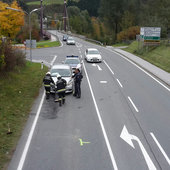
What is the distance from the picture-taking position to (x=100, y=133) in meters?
10.7

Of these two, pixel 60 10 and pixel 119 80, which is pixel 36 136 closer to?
pixel 119 80

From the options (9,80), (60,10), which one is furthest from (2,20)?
(60,10)

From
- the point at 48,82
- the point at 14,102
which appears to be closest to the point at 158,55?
the point at 48,82

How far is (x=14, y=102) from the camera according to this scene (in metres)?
14.5

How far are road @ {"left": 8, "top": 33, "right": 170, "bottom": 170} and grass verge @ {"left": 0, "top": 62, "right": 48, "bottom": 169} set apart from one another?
0.37 meters

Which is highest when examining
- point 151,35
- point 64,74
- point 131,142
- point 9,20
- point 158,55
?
point 9,20

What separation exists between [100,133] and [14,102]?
240 inches

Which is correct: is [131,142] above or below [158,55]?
below

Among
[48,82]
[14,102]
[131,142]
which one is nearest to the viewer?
[131,142]

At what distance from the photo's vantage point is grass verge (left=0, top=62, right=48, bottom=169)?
961 cm

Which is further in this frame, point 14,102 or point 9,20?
point 9,20

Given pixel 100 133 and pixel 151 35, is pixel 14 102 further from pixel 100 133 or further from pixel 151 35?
pixel 151 35

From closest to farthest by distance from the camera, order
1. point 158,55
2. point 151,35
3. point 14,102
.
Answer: point 14,102 → point 158,55 → point 151,35

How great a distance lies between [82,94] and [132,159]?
835cm
